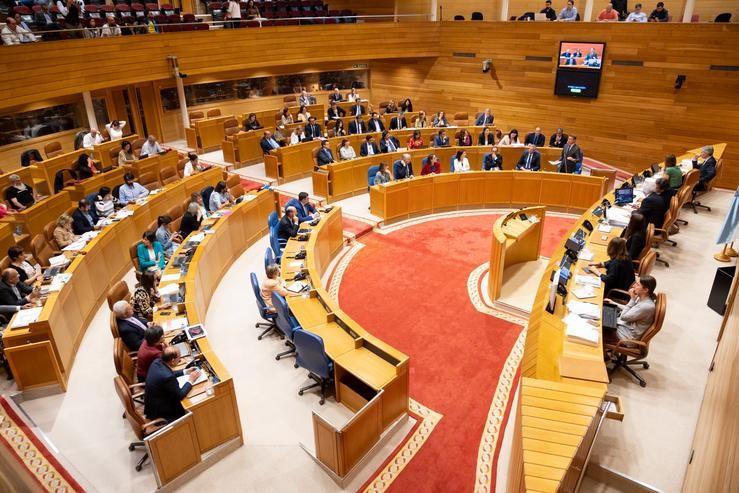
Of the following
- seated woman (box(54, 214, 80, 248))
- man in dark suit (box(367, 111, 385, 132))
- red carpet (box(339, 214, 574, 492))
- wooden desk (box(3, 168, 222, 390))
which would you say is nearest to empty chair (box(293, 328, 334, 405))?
red carpet (box(339, 214, 574, 492))

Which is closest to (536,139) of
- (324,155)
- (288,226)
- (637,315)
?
(324,155)

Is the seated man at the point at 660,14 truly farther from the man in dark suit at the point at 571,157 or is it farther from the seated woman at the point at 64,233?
→ the seated woman at the point at 64,233

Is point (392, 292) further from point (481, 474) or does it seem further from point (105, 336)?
point (105, 336)

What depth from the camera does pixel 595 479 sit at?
4.97m

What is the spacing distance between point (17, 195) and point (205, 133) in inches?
264

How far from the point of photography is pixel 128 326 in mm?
5965

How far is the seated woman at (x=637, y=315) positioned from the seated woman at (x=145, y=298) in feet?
18.6

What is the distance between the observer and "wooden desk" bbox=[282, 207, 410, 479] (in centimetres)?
500

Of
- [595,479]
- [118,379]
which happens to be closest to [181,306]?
[118,379]

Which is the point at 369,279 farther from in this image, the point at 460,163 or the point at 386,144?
the point at 386,144

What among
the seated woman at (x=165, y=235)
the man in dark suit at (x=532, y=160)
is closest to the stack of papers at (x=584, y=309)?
the seated woman at (x=165, y=235)

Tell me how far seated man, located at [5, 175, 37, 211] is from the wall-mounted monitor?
1410cm

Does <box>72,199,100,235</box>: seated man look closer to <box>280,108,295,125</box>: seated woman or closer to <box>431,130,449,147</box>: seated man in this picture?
<box>280,108,295,125</box>: seated woman

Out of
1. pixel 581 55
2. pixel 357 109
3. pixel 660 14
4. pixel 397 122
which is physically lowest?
pixel 397 122
